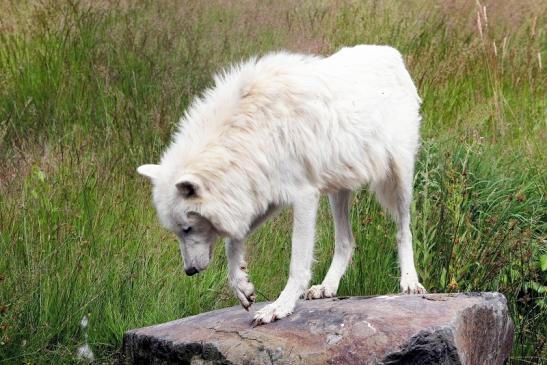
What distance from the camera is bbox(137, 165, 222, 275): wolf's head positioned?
203 inches

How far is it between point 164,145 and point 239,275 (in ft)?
8.75

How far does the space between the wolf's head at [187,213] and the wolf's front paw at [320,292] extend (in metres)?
0.90

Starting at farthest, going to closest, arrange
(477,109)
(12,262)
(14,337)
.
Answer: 1. (477,109)
2. (12,262)
3. (14,337)

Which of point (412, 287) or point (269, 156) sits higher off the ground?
point (269, 156)

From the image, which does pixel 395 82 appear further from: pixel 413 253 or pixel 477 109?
pixel 477 109

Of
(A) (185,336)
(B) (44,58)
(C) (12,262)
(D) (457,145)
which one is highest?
(B) (44,58)

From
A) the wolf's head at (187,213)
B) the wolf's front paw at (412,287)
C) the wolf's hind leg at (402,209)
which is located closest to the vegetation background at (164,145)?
the wolf's hind leg at (402,209)

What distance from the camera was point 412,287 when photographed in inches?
239

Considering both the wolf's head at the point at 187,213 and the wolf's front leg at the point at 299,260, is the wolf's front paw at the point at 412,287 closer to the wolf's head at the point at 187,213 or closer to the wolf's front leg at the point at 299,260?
the wolf's front leg at the point at 299,260

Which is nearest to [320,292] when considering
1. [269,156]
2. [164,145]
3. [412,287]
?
[412,287]

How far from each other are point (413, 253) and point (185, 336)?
5.77ft

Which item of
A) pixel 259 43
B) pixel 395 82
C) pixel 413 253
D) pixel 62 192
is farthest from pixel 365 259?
pixel 259 43

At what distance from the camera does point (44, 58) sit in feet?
28.7

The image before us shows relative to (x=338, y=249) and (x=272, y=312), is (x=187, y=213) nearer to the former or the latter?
(x=272, y=312)
